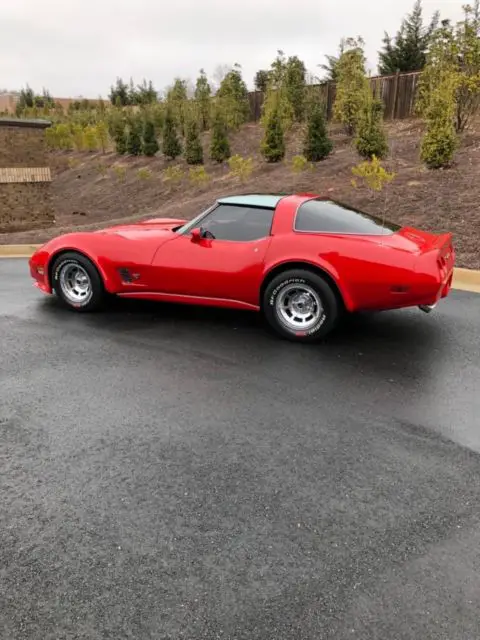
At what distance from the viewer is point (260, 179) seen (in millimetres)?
17078

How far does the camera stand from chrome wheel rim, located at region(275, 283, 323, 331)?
5.26 meters

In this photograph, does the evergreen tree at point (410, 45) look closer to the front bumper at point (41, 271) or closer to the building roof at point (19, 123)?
the building roof at point (19, 123)

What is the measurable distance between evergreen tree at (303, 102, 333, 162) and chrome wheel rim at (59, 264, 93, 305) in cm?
1315

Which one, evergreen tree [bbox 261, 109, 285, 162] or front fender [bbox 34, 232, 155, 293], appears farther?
evergreen tree [bbox 261, 109, 285, 162]

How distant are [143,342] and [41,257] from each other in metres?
1.94

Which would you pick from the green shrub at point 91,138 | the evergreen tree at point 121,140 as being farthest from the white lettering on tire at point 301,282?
the green shrub at point 91,138

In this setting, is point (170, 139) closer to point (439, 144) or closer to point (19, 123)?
point (19, 123)

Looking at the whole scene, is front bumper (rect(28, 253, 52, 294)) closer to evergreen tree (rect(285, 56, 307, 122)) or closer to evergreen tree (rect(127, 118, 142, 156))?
evergreen tree (rect(285, 56, 307, 122))

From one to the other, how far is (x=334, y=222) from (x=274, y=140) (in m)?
15.3

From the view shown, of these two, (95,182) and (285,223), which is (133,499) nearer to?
(285,223)

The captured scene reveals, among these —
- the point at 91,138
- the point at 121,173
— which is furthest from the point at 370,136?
the point at 91,138

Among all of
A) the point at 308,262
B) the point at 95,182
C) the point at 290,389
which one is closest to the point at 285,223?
the point at 308,262

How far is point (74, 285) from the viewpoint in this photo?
634 cm

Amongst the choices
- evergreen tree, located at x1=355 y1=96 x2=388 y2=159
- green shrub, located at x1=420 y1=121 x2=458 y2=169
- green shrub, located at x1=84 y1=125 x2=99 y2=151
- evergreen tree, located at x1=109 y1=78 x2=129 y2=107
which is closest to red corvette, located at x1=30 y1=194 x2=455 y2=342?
green shrub, located at x1=420 y1=121 x2=458 y2=169
